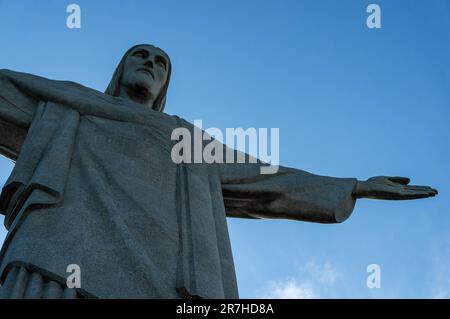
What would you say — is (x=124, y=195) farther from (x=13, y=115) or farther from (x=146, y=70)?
(x=146, y=70)

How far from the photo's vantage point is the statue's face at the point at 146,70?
1167 cm

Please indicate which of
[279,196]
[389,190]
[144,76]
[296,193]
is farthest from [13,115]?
[389,190]

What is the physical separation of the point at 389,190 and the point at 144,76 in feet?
12.3

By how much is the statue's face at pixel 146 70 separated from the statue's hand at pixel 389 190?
320 cm

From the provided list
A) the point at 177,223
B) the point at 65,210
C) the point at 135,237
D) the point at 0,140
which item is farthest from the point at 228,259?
the point at 0,140

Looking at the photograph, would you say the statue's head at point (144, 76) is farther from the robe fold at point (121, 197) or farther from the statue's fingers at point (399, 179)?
the statue's fingers at point (399, 179)

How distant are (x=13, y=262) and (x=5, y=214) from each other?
1522 mm

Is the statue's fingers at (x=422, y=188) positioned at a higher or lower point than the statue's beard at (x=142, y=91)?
lower

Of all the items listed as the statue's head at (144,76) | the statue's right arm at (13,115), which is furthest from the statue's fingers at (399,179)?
the statue's right arm at (13,115)

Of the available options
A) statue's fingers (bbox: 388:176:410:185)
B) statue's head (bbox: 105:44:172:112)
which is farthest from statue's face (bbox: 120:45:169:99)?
statue's fingers (bbox: 388:176:410:185)

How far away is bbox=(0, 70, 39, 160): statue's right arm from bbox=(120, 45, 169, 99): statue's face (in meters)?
1.86

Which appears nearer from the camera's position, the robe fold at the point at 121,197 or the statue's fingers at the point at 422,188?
the robe fold at the point at 121,197

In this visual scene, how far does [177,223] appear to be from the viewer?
337 inches

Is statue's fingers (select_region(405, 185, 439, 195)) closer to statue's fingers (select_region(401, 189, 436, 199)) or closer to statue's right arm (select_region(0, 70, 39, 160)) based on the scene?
statue's fingers (select_region(401, 189, 436, 199))
